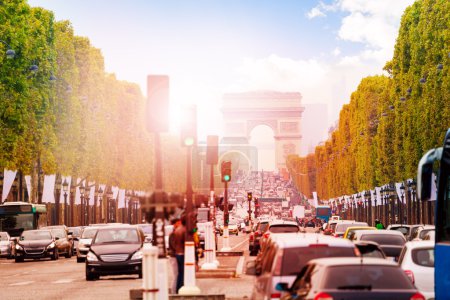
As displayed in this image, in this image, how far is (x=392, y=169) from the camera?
8594cm

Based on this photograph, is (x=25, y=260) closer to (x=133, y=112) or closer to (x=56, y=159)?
(x=56, y=159)

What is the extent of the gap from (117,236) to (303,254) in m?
22.0

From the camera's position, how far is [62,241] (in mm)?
60375

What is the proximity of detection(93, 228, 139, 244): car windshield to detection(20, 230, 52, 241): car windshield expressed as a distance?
1887 cm

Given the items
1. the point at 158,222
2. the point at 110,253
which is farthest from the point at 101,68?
the point at 158,222

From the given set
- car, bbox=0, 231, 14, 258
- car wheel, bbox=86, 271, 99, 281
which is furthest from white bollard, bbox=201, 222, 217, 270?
car, bbox=0, 231, 14, 258

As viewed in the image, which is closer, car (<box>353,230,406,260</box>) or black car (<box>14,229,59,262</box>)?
car (<box>353,230,406,260</box>)

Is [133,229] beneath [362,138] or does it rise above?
beneath

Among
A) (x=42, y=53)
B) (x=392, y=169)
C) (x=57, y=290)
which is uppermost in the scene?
(x=42, y=53)

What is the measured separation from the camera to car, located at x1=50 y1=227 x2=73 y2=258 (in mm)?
59406

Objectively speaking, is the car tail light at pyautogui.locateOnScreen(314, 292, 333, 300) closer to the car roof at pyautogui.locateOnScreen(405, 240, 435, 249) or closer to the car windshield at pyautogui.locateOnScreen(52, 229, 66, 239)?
the car roof at pyautogui.locateOnScreen(405, 240, 435, 249)

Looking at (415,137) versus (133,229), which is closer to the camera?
(133,229)

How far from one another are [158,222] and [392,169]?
7001cm

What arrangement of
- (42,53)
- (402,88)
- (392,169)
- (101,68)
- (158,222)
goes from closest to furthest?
(158,222)
(42,53)
(402,88)
(392,169)
(101,68)
